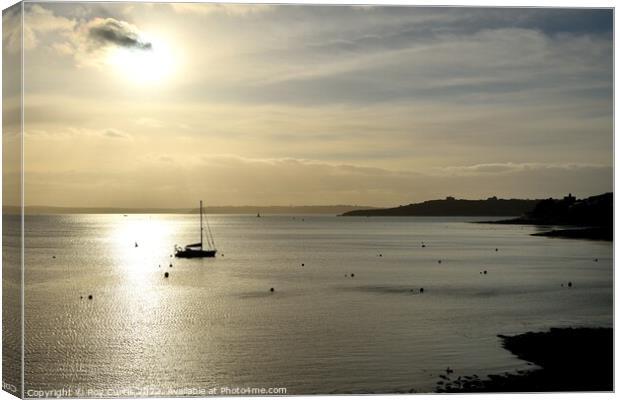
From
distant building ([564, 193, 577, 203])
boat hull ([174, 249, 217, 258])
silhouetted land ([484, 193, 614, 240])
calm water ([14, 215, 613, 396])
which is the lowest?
calm water ([14, 215, 613, 396])

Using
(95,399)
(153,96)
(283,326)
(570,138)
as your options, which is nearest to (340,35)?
(153,96)

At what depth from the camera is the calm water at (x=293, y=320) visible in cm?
1135

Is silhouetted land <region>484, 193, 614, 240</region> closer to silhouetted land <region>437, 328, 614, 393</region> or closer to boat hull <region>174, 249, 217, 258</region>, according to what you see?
silhouetted land <region>437, 328, 614, 393</region>

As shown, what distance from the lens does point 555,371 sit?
10.5 m

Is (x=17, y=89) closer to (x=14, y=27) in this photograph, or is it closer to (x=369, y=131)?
(x=14, y=27)

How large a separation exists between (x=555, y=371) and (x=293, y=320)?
8031 millimetres

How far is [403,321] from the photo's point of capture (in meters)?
16.8

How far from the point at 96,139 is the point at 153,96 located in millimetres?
1631

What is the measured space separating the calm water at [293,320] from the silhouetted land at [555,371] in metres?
0.34

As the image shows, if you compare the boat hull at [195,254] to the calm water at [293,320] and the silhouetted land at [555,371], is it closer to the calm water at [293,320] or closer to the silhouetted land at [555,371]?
the calm water at [293,320]

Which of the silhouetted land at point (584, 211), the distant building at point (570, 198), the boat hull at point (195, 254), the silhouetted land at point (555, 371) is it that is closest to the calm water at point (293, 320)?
the silhouetted land at point (555, 371)

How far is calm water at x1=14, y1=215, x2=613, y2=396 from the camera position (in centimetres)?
1135

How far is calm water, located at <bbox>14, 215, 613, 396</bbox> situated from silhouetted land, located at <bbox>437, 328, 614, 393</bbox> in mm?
345

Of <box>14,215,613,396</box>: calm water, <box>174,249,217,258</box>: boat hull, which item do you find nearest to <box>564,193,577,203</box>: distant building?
<box>14,215,613,396</box>: calm water
